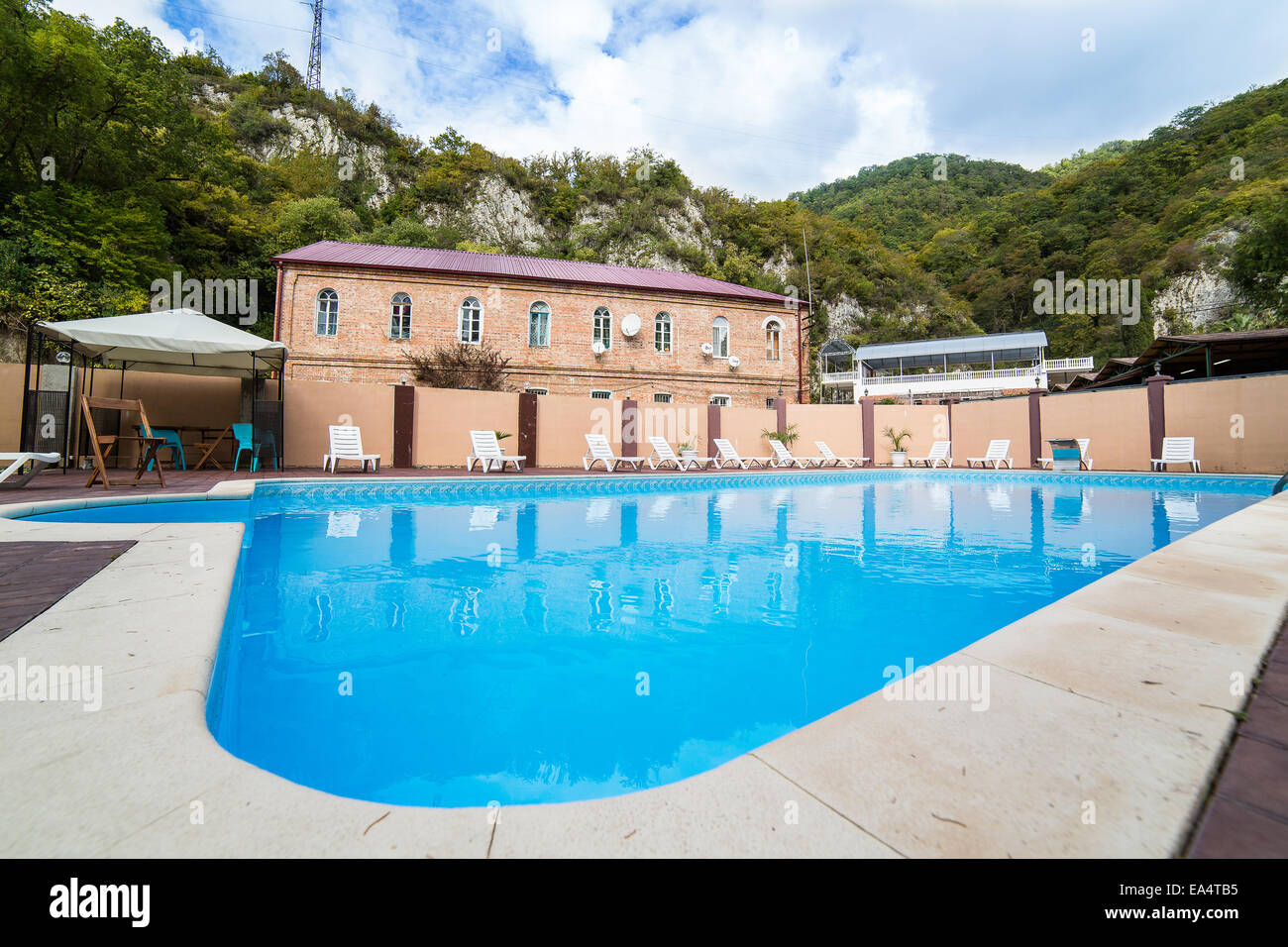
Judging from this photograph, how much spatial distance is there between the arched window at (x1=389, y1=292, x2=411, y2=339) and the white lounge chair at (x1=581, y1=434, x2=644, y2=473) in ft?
27.8

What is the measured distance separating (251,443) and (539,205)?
28869 millimetres

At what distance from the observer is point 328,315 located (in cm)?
1727

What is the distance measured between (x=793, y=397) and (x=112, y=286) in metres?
22.4

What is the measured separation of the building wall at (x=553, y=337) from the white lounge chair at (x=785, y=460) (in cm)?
517

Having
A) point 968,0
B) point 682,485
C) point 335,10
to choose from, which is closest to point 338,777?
point 682,485

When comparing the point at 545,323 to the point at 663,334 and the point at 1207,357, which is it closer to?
the point at 663,334

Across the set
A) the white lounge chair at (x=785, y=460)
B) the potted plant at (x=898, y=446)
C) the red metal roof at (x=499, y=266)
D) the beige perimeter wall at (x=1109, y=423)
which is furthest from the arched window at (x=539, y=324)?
the beige perimeter wall at (x=1109, y=423)

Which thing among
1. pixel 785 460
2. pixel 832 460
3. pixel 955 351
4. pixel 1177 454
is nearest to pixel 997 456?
pixel 1177 454

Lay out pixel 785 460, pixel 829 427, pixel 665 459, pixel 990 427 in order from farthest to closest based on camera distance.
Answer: pixel 829 427, pixel 990 427, pixel 785 460, pixel 665 459

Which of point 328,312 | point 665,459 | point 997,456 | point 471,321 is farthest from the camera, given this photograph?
point 471,321

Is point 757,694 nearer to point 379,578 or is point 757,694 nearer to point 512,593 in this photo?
point 512,593

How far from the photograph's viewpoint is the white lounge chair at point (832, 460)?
16531 millimetres

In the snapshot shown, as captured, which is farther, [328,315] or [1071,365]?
[1071,365]

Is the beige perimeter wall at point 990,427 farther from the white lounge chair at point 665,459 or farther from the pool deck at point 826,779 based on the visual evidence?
the pool deck at point 826,779
